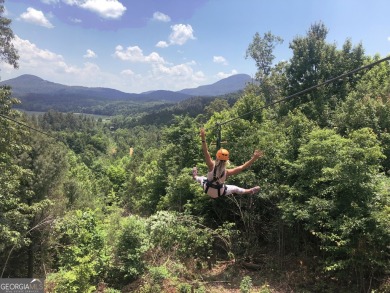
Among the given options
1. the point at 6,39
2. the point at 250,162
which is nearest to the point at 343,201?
the point at 250,162

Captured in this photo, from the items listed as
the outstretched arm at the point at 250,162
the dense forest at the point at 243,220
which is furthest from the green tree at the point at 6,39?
the outstretched arm at the point at 250,162

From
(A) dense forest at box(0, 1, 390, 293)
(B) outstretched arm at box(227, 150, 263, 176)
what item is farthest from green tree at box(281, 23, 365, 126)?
(B) outstretched arm at box(227, 150, 263, 176)

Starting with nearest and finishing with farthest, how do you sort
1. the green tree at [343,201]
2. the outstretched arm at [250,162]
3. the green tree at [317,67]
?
the outstretched arm at [250,162], the green tree at [343,201], the green tree at [317,67]

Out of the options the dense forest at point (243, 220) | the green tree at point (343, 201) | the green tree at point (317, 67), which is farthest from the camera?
the green tree at point (317, 67)

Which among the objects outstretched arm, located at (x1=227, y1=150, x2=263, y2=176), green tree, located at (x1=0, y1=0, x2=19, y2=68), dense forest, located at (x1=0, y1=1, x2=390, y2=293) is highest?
green tree, located at (x1=0, y1=0, x2=19, y2=68)

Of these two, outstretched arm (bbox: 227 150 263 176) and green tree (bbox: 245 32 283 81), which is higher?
green tree (bbox: 245 32 283 81)

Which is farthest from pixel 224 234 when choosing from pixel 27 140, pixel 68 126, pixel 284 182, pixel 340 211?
pixel 68 126

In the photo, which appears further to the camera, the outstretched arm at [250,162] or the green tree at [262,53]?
the green tree at [262,53]

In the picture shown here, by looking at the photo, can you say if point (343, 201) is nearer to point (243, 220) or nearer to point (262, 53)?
point (243, 220)

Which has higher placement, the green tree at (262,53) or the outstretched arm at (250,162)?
the green tree at (262,53)

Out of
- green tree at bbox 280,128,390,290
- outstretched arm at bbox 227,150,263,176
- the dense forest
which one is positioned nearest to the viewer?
outstretched arm at bbox 227,150,263,176

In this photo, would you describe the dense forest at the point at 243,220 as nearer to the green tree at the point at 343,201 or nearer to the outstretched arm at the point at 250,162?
the green tree at the point at 343,201

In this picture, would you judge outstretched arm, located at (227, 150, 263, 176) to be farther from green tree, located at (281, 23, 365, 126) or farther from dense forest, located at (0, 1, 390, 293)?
green tree, located at (281, 23, 365, 126)

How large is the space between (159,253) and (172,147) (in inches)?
430
